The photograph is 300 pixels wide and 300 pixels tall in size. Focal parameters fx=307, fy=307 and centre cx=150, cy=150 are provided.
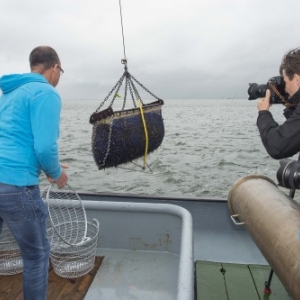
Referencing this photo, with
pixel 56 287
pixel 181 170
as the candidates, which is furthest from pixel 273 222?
pixel 181 170

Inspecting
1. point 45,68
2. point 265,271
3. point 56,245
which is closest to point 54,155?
point 45,68

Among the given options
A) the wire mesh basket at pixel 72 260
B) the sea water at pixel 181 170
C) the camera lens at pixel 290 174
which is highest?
the camera lens at pixel 290 174

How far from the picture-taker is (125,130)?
306 cm

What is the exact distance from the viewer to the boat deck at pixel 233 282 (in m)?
2.79

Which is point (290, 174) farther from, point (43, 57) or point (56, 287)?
point (56, 287)

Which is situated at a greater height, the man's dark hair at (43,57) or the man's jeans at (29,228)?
the man's dark hair at (43,57)

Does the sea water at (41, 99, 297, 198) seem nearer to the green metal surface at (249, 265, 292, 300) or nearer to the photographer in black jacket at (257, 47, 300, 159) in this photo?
the green metal surface at (249, 265, 292, 300)

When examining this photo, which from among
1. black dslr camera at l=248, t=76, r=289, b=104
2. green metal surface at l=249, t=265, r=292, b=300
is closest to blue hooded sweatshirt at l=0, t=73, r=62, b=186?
black dslr camera at l=248, t=76, r=289, b=104

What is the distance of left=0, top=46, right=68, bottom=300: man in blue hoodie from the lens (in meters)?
1.89

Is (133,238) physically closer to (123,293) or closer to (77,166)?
(123,293)

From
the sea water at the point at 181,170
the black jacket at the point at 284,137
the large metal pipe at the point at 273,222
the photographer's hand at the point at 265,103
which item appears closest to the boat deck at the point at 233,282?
the large metal pipe at the point at 273,222

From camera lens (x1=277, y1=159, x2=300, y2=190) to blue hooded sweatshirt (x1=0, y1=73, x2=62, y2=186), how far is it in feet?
5.03

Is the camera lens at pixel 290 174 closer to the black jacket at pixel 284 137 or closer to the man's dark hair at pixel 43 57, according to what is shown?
the black jacket at pixel 284 137

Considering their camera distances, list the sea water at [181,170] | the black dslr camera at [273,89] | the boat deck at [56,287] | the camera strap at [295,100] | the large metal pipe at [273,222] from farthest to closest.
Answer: the sea water at [181,170] < the boat deck at [56,287] < the black dslr camera at [273,89] < the camera strap at [295,100] < the large metal pipe at [273,222]
